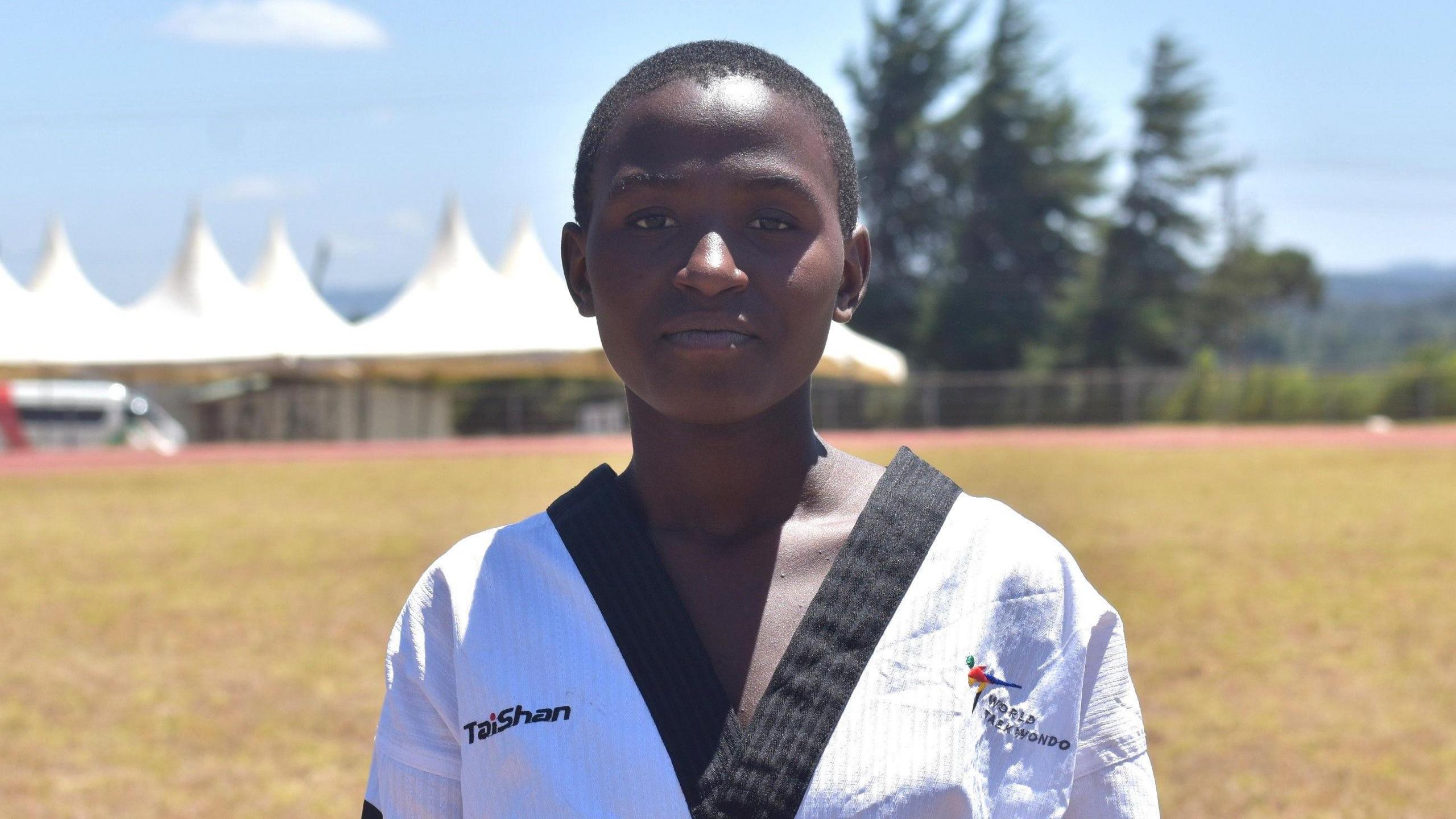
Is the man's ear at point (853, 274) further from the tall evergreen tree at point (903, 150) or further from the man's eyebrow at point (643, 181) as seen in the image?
the tall evergreen tree at point (903, 150)

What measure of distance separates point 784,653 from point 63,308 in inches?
290

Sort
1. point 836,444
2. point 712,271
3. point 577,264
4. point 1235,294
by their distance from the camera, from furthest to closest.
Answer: point 1235,294
point 836,444
point 577,264
point 712,271

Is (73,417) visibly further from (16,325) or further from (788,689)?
(788,689)

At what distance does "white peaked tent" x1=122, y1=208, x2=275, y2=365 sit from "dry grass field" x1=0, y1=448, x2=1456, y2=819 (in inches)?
70.4

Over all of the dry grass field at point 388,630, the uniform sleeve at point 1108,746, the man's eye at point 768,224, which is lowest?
the dry grass field at point 388,630

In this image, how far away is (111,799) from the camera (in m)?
5.11

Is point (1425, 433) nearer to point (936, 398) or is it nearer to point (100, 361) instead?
point (936, 398)

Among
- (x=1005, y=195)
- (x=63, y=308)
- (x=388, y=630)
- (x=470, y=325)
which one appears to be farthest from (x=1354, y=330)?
(x=63, y=308)

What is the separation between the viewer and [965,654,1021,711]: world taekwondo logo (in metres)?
1.20

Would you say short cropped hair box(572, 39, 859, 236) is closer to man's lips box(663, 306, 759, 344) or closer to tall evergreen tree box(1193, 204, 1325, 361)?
man's lips box(663, 306, 759, 344)

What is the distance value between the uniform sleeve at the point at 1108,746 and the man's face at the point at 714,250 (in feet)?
1.27

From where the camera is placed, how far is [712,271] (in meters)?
1.17

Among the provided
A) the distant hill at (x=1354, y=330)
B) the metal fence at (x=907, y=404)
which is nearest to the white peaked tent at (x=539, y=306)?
the metal fence at (x=907, y=404)

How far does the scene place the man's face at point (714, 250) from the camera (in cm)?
120
